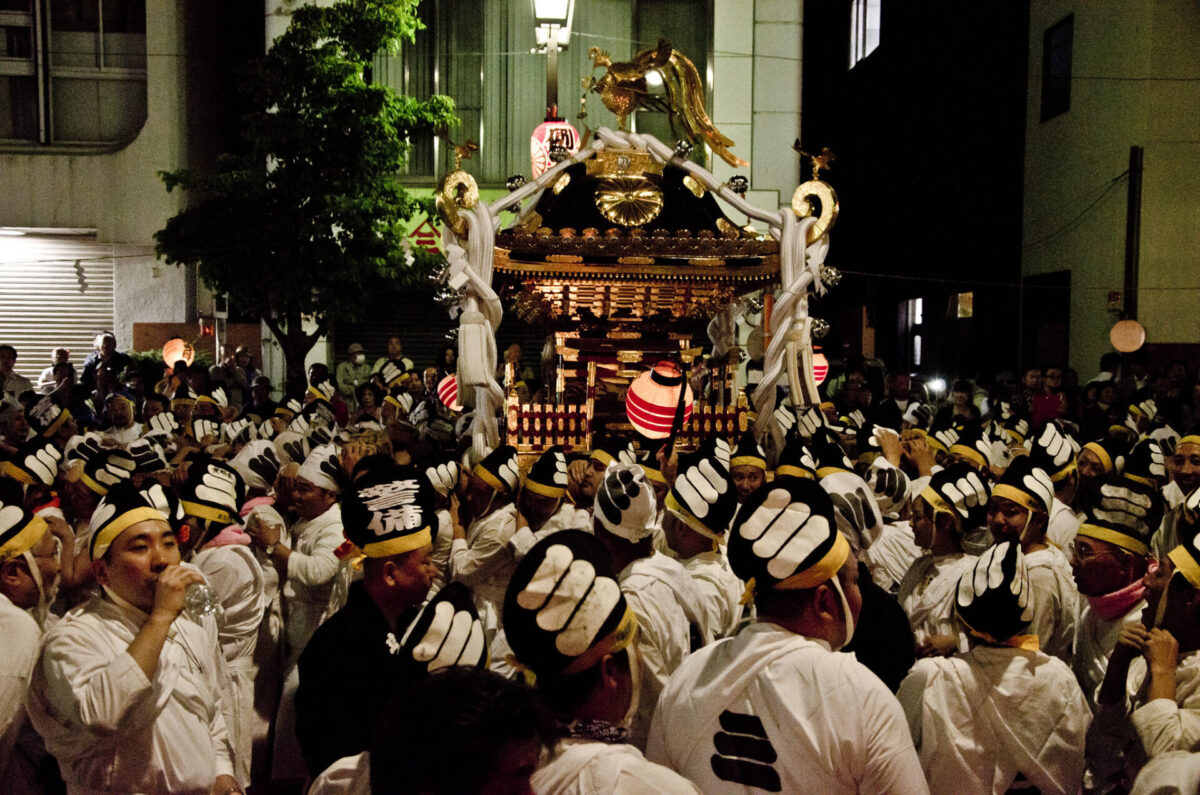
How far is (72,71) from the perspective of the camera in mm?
20734

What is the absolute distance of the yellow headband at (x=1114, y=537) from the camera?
404cm

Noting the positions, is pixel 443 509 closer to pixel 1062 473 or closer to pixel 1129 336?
pixel 1062 473

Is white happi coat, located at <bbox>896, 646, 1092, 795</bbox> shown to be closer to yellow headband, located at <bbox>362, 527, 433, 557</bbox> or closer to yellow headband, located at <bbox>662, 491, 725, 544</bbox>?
yellow headband, located at <bbox>662, 491, 725, 544</bbox>

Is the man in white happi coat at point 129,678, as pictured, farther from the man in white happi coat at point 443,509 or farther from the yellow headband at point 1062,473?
the yellow headband at point 1062,473

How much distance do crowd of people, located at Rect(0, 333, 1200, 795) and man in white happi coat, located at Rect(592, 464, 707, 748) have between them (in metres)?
0.01

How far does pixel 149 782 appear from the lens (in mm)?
3029

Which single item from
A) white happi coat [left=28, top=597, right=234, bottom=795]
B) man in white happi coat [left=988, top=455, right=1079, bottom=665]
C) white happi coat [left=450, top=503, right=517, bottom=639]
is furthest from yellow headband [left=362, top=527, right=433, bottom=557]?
man in white happi coat [left=988, top=455, right=1079, bottom=665]

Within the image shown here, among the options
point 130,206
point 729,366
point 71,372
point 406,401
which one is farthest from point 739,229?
point 130,206

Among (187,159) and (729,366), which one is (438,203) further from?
(187,159)

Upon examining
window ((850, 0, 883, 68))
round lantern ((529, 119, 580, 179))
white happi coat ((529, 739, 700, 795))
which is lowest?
white happi coat ((529, 739, 700, 795))

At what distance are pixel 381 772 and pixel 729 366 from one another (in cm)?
1280

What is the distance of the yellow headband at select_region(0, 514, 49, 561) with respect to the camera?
11.5 feet

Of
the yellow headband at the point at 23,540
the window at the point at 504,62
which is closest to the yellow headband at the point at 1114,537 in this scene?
the yellow headband at the point at 23,540

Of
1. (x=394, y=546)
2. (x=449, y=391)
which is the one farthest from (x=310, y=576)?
(x=449, y=391)
